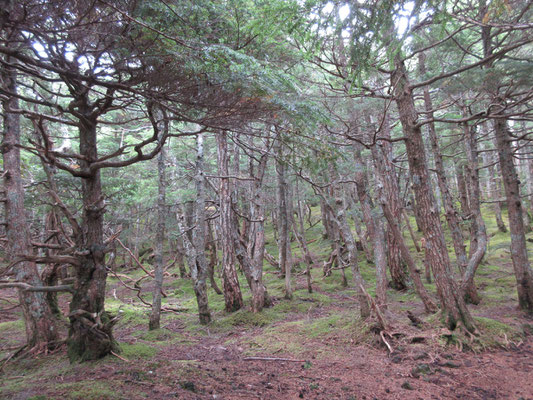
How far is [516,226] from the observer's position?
25.3 ft

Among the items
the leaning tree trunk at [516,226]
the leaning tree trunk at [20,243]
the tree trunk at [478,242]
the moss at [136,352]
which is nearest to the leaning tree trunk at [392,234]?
the tree trunk at [478,242]

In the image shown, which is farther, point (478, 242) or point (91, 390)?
point (478, 242)

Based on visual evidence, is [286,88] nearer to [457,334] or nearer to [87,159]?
[87,159]

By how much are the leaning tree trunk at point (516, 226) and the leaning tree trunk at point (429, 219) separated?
9.69 ft

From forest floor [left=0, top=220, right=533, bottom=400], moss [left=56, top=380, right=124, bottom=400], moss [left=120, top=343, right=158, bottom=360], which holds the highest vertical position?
moss [left=56, top=380, right=124, bottom=400]

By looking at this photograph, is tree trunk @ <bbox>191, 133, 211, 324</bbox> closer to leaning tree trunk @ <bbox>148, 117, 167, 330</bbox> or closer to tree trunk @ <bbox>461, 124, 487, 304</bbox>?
leaning tree trunk @ <bbox>148, 117, 167, 330</bbox>

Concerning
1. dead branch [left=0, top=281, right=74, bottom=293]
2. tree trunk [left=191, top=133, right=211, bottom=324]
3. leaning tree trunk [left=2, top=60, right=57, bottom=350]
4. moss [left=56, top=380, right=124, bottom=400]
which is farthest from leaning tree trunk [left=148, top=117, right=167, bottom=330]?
moss [left=56, top=380, right=124, bottom=400]

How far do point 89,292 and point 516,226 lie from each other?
9.27 metres

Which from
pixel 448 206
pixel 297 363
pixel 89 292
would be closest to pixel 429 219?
pixel 448 206

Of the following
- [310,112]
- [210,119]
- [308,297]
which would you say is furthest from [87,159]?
[308,297]

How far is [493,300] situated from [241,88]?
367 inches

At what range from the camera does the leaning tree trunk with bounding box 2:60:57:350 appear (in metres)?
5.54

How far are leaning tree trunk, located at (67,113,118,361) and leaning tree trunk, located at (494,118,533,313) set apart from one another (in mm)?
8806

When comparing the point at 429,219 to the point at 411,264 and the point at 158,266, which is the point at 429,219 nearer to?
the point at 411,264
